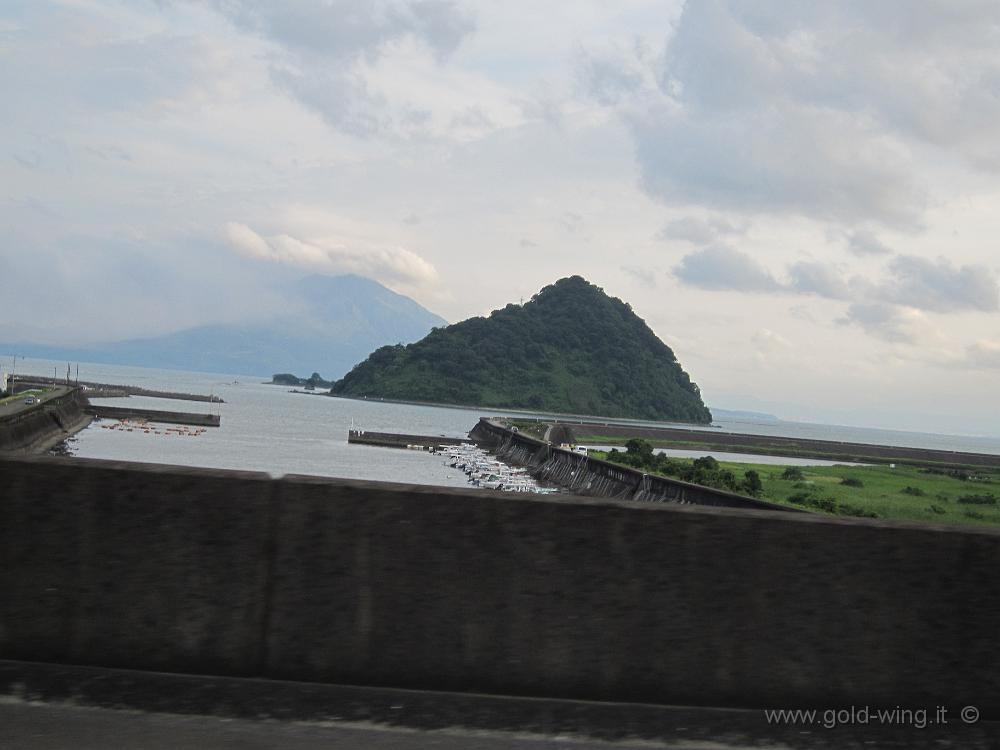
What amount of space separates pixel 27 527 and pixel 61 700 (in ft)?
3.27

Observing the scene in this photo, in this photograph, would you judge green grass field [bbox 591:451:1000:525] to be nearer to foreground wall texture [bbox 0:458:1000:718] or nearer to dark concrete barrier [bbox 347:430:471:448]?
foreground wall texture [bbox 0:458:1000:718]

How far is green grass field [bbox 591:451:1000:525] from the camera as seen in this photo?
4303cm

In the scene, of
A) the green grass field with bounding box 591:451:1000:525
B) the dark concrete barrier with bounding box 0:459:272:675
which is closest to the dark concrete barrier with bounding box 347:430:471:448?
the green grass field with bounding box 591:451:1000:525

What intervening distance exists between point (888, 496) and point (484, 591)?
2161 inches

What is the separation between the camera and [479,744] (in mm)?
5227

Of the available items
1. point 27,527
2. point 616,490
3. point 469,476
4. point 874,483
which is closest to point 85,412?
point 469,476

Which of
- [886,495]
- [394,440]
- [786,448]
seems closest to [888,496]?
[886,495]

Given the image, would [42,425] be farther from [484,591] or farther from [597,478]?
[484,591]

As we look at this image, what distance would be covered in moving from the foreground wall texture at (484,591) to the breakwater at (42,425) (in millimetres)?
Result: 45222

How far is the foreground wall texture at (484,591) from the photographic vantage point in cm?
568

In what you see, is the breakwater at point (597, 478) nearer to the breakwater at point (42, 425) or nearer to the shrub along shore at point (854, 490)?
the shrub along shore at point (854, 490)

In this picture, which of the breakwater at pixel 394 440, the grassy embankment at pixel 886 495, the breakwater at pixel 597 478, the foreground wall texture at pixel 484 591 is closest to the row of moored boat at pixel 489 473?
the breakwater at pixel 597 478

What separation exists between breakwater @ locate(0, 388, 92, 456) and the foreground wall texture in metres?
45.2

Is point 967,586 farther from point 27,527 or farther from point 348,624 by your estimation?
point 27,527
